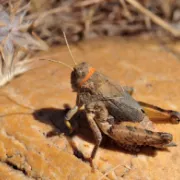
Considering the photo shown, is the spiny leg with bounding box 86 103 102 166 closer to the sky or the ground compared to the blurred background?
closer to the sky

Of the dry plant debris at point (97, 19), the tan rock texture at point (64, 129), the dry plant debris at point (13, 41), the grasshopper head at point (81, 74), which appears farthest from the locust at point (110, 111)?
the dry plant debris at point (97, 19)

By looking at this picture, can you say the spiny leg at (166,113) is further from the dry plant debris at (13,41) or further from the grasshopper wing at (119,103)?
the dry plant debris at (13,41)

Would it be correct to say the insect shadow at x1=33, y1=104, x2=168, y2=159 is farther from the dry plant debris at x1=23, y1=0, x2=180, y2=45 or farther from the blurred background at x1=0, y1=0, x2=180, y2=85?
the dry plant debris at x1=23, y1=0, x2=180, y2=45

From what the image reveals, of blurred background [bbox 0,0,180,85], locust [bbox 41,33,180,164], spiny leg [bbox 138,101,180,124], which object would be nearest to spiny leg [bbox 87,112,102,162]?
locust [bbox 41,33,180,164]

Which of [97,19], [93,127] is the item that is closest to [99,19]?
[97,19]

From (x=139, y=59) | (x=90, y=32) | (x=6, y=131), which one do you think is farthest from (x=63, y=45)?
Result: (x=6, y=131)

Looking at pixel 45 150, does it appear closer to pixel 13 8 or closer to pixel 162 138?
pixel 162 138
